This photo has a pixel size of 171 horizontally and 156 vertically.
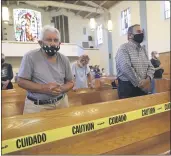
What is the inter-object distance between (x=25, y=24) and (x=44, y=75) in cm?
1094

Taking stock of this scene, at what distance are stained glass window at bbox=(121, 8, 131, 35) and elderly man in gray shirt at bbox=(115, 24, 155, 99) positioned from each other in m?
9.16

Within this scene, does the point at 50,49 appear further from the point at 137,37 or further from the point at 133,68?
the point at 137,37

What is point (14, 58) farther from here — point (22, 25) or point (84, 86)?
point (84, 86)

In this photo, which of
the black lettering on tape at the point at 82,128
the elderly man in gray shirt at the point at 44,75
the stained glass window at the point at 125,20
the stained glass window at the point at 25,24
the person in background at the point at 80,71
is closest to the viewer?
the black lettering on tape at the point at 82,128

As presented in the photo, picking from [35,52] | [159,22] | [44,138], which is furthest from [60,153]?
[159,22]

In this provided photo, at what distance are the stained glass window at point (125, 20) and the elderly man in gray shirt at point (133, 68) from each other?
360 inches

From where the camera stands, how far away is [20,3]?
12180 millimetres

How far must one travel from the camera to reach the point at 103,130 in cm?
161

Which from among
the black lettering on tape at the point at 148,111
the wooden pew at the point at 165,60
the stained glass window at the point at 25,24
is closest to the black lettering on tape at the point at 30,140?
the black lettering on tape at the point at 148,111

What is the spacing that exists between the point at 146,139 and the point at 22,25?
441 inches

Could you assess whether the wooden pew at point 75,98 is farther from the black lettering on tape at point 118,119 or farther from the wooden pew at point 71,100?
the black lettering on tape at point 118,119

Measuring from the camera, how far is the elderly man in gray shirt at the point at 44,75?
5.15 feet

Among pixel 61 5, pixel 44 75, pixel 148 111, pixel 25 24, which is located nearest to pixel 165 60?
pixel 61 5

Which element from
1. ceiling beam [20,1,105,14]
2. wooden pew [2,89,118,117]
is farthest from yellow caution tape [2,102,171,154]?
ceiling beam [20,1,105,14]
